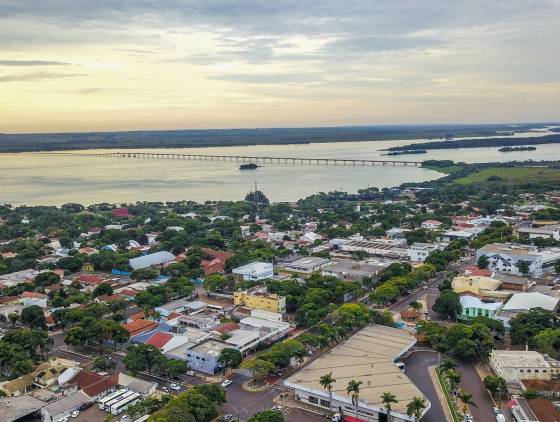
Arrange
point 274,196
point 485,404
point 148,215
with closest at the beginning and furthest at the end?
point 485,404, point 148,215, point 274,196

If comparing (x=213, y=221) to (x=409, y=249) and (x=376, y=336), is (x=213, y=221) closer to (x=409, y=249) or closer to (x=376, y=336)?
(x=409, y=249)

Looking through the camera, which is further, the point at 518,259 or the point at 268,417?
the point at 518,259

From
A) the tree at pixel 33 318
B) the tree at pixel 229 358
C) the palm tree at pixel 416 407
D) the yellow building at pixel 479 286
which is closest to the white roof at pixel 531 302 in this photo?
the yellow building at pixel 479 286

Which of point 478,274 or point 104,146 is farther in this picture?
point 104,146

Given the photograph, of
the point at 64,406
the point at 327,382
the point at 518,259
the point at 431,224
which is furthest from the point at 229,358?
the point at 431,224

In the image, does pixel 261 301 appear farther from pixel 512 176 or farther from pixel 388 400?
pixel 512 176

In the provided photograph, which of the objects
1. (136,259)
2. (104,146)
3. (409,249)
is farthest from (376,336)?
(104,146)

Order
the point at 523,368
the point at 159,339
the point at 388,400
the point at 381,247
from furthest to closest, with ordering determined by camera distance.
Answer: the point at 381,247
the point at 159,339
the point at 523,368
the point at 388,400

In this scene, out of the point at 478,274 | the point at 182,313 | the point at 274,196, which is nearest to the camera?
the point at 182,313

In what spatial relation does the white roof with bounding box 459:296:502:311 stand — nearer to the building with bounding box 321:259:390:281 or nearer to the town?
the town
